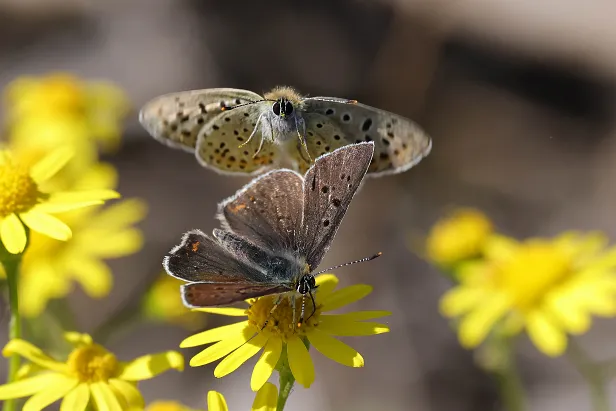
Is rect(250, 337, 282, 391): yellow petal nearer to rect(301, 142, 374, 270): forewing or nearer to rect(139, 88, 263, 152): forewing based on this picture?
rect(301, 142, 374, 270): forewing

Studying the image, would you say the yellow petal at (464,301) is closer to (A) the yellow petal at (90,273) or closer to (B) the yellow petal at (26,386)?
(A) the yellow petal at (90,273)

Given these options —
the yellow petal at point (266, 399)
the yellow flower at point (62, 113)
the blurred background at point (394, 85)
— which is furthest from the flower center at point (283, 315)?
the blurred background at point (394, 85)

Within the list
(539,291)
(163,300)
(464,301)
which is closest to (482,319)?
(464,301)

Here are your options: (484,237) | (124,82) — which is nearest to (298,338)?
(484,237)

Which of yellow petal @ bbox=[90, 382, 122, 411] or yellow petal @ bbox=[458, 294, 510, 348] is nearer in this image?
yellow petal @ bbox=[90, 382, 122, 411]

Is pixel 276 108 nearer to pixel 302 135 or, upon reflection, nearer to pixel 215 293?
pixel 302 135

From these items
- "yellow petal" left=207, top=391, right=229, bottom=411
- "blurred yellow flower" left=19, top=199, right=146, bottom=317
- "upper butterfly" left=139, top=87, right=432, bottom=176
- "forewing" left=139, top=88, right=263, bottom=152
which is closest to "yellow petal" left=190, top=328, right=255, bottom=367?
"yellow petal" left=207, top=391, right=229, bottom=411
